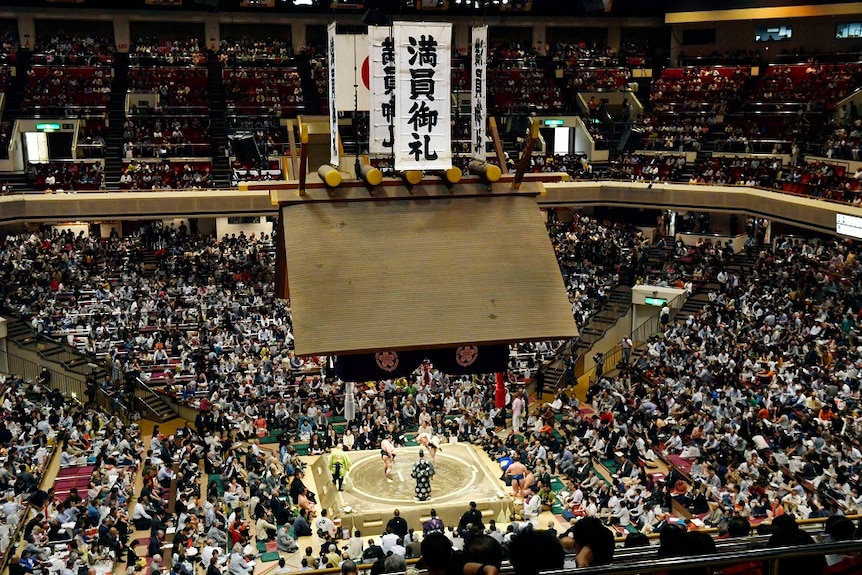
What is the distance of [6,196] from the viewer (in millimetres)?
22828

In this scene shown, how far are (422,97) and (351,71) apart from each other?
0.90 metres

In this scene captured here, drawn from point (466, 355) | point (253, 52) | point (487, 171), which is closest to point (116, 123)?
point (253, 52)

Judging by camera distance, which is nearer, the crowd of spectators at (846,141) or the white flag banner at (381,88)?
the white flag banner at (381,88)

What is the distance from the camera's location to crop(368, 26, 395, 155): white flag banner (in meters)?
7.92

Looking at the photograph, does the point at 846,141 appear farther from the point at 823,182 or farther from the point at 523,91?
the point at 523,91

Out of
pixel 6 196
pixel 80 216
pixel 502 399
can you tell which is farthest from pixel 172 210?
pixel 502 399

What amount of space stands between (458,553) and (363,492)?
36.4 ft

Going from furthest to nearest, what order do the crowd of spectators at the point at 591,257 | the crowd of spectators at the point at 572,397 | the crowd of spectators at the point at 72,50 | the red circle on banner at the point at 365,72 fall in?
the crowd of spectators at the point at 72,50 < the crowd of spectators at the point at 591,257 < the crowd of spectators at the point at 572,397 < the red circle on banner at the point at 365,72

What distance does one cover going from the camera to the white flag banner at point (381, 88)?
26.0 ft

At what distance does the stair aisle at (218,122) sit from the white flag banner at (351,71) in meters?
17.3

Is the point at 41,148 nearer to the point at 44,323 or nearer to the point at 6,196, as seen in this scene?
the point at 6,196

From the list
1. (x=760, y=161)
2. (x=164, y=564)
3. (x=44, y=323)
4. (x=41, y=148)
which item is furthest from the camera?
(x=41, y=148)

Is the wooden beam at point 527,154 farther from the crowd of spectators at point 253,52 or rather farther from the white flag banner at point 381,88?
the crowd of spectators at point 253,52

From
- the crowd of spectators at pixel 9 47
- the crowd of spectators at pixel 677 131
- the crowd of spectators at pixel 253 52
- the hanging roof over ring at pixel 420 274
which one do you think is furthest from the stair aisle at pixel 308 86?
the hanging roof over ring at pixel 420 274
